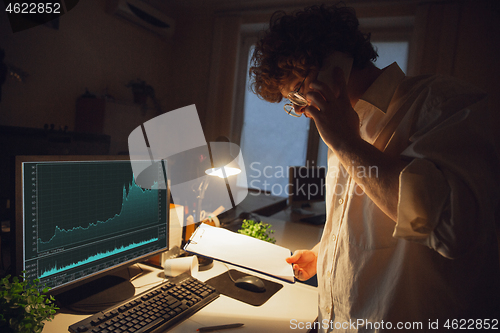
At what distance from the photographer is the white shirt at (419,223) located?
48 cm

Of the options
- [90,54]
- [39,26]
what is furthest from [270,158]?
[39,26]

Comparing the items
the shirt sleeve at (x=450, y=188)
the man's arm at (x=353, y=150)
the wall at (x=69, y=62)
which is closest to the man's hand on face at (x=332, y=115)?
the man's arm at (x=353, y=150)

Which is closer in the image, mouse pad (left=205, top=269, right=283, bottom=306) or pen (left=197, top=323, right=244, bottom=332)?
pen (left=197, top=323, right=244, bottom=332)

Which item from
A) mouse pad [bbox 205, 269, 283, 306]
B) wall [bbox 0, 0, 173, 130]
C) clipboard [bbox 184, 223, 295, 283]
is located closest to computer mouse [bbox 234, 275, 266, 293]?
mouse pad [bbox 205, 269, 283, 306]

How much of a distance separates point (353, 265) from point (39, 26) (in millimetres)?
3296

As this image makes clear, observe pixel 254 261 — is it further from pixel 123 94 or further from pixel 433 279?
pixel 123 94

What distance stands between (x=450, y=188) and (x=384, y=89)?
329 mm

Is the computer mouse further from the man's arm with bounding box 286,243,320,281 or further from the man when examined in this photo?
the man

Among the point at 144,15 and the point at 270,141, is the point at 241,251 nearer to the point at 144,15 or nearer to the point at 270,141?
the point at 270,141

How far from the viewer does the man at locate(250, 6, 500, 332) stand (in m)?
0.48

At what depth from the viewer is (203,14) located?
4.08 meters

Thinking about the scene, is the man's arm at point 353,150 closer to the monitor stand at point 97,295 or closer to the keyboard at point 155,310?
the keyboard at point 155,310

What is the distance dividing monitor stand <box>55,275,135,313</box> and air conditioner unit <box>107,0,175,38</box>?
3237 mm

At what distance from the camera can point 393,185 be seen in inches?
20.4
